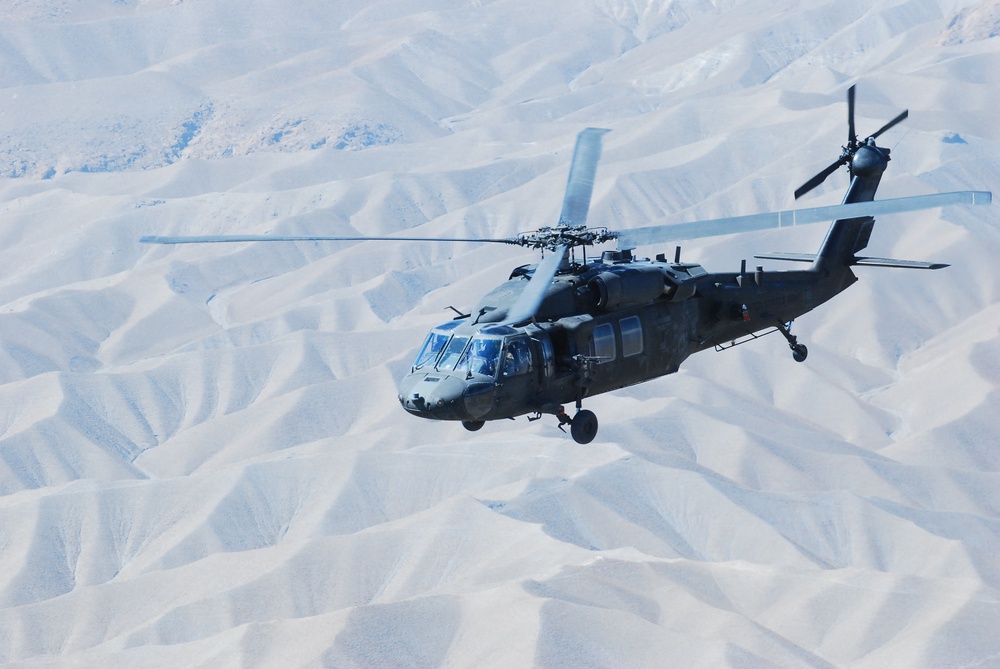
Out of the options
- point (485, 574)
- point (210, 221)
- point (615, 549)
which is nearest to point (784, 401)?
point (615, 549)

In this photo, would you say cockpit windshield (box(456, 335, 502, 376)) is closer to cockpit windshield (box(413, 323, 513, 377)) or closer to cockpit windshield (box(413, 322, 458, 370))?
cockpit windshield (box(413, 323, 513, 377))

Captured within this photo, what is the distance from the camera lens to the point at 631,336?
2678 cm

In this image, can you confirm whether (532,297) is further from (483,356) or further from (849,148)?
(849,148)

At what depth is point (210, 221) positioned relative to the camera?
631 feet

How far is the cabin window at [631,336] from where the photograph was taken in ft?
87.4

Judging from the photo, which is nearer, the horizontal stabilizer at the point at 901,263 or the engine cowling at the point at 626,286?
the engine cowling at the point at 626,286

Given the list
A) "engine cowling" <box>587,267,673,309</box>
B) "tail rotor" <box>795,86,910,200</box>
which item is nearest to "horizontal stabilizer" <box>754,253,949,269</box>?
"tail rotor" <box>795,86,910,200</box>

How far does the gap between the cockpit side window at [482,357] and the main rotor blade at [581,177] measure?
11.9 feet

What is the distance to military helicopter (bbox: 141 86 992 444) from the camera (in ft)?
79.3

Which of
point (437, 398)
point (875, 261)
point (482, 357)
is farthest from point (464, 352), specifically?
point (875, 261)

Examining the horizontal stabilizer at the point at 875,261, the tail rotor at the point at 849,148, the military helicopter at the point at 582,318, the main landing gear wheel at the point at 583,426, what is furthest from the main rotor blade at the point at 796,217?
the tail rotor at the point at 849,148

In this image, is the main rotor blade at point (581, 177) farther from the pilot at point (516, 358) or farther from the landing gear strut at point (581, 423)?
the landing gear strut at point (581, 423)

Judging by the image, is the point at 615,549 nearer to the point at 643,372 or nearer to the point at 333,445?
the point at 333,445

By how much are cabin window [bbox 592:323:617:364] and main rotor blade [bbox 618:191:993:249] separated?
1820 mm
